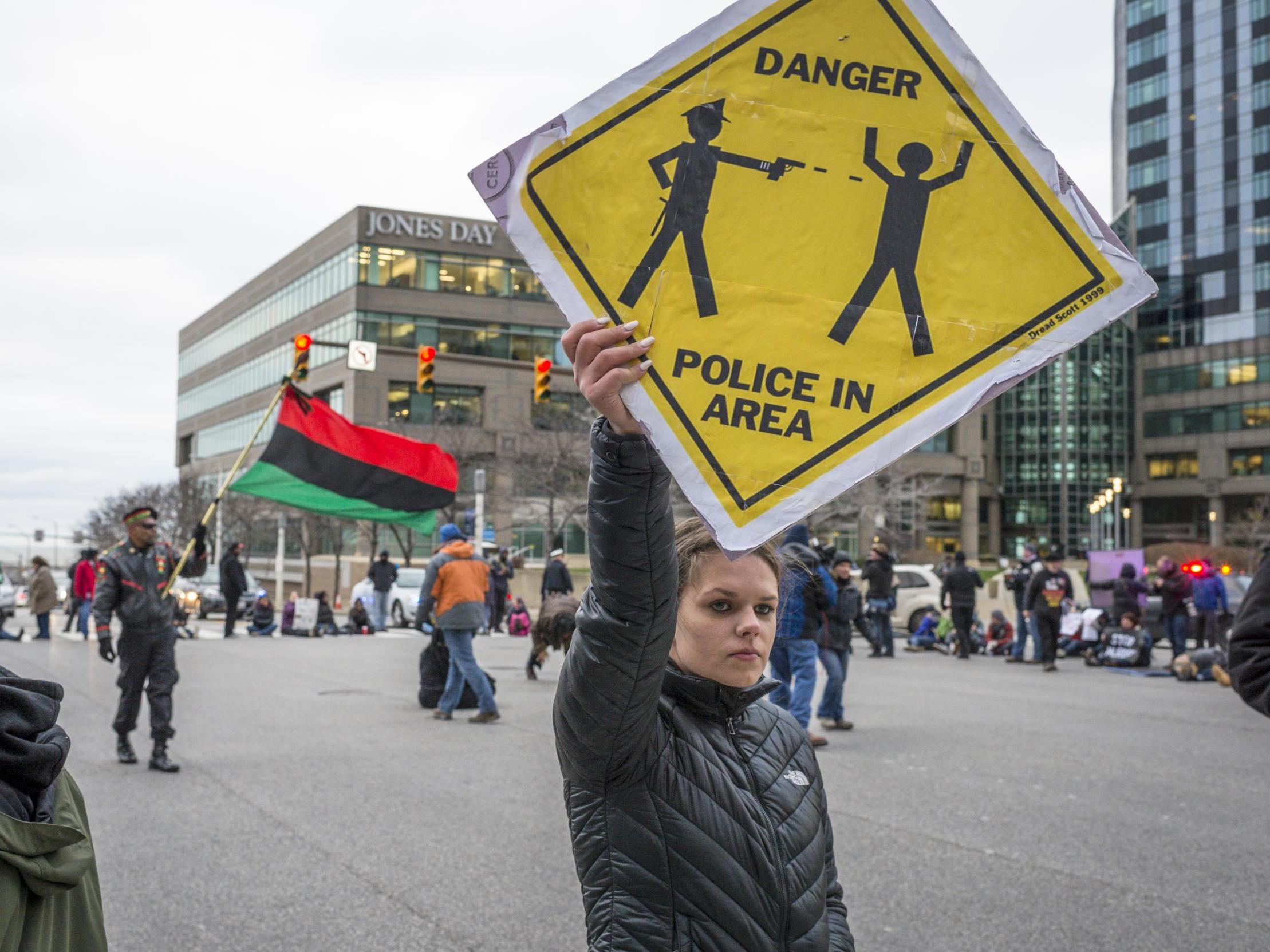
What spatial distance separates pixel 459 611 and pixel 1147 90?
92.1 metres

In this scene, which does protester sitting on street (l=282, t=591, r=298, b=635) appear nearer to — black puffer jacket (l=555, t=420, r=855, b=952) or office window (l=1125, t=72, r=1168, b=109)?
black puffer jacket (l=555, t=420, r=855, b=952)

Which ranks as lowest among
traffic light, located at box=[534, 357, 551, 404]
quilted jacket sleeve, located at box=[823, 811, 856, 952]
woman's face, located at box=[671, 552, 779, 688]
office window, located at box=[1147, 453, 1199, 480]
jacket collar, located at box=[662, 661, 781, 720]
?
quilted jacket sleeve, located at box=[823, 811, 856, 952]

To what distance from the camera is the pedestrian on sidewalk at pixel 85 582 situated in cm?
2305

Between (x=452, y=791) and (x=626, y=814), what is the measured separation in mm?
6150

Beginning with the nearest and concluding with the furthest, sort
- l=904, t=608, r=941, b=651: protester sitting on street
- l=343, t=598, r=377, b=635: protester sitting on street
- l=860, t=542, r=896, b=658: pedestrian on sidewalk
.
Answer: l=860, t=542, r=896, b=658: pedestrian on sidewalk
l=904, t=608, r=941, b=651: protester sitting on street
l=343, t=598, r=377, b=635: protester sitting on street

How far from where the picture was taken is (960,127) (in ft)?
6.23

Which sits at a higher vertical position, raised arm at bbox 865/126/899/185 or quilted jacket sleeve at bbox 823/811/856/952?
raised arm at bbox 865/126/899/185

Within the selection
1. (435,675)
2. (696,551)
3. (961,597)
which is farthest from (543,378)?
(696,551)

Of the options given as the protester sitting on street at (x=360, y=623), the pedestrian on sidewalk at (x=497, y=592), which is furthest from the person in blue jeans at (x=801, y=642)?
the protester sitting on street at (x=360, y=623)

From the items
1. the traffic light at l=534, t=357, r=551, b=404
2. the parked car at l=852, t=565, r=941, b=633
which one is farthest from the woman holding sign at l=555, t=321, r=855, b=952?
the parked car at l=852, t=565, r=941, b=633

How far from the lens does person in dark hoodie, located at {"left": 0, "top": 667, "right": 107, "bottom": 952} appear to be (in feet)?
6.00

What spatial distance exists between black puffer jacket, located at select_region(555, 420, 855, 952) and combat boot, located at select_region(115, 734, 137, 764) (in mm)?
7790

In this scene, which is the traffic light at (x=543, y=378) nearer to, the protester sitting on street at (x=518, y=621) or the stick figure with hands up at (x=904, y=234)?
the protester sitting on street at (x=518, y=621)

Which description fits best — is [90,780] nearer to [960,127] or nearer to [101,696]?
[101,696]
